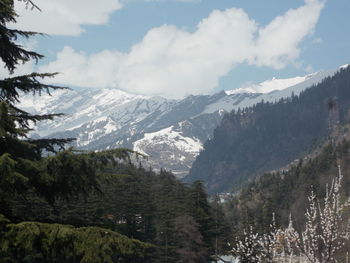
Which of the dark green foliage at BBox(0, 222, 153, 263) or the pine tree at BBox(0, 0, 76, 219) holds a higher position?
the pine tree at BBox(0, 0, 76, 219)

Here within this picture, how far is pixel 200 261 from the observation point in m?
49.5

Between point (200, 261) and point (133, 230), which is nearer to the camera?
point (200, 261)

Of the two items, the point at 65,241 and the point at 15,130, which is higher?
the point at 15,130

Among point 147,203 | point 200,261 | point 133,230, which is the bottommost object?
point 200,261

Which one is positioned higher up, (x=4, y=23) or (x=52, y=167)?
(x=4, y=23)

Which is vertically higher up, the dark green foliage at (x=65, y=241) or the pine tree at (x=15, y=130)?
the pine tree at (x=15, y=130)

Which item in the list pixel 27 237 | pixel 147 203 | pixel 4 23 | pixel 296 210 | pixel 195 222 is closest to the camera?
pixel 27 237

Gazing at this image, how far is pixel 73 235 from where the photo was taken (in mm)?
8148

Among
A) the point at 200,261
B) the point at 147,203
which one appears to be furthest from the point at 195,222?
the point at 147,203

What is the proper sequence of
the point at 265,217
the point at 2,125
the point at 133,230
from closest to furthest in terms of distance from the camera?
the point at 2,125
the point at 133,230
the point at 265,217

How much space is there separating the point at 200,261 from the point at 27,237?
4400 cm

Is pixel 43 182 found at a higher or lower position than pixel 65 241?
higher

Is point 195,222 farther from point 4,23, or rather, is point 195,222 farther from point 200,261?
point 4,23

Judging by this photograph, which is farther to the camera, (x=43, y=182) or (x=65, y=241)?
(x=43, y=182)
